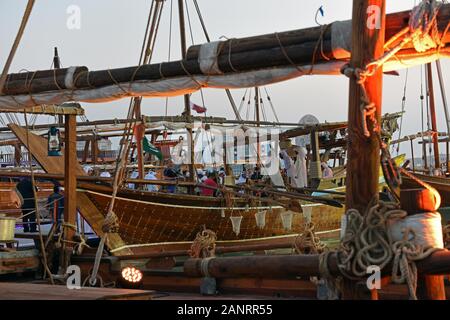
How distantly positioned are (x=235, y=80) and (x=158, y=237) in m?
6.01

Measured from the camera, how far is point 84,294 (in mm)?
A: 4230

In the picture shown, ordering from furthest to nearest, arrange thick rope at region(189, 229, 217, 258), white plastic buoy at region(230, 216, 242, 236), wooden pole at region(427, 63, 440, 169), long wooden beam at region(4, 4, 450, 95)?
wooden pole at region(427, 63, 440, 169) < white plastic buoy at region(230, 216, 242, 236) < thick rope at region(189, 229, 217, 258) < long wooden beam at region(4, 4, 450, 95)

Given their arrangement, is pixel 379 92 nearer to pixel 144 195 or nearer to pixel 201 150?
pixel 144 195

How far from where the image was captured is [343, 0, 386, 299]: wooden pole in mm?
4094

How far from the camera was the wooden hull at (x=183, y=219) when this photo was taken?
11.1 m

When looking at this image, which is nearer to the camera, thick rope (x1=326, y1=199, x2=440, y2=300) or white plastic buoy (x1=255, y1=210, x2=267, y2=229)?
thick rope (x1=326, y1=199, x2=440, y2=300)

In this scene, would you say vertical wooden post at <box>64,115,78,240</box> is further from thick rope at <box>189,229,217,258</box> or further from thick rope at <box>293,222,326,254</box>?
thick rope at <box>293,222,326,254</box>

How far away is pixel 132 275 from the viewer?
21.2 ft

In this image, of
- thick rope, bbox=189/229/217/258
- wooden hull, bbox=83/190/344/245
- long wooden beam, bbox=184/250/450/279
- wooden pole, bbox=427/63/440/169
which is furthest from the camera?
wooden pole, bbox=427/63/440/169

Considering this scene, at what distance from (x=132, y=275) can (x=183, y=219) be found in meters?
5.83

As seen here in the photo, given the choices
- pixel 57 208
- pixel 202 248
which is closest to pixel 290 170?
pixel 57 208


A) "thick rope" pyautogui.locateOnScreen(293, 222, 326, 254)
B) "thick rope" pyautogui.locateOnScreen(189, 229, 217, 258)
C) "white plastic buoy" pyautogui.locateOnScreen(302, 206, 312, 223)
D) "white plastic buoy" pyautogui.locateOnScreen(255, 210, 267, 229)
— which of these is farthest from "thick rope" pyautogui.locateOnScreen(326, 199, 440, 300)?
"white plastic buoy" pyautogui.locateOnScreen(302, 206, 312, 223)

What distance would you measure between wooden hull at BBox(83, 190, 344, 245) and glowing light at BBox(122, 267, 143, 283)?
3.61m

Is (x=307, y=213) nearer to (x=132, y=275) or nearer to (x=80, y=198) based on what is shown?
(x=80, y=198)
